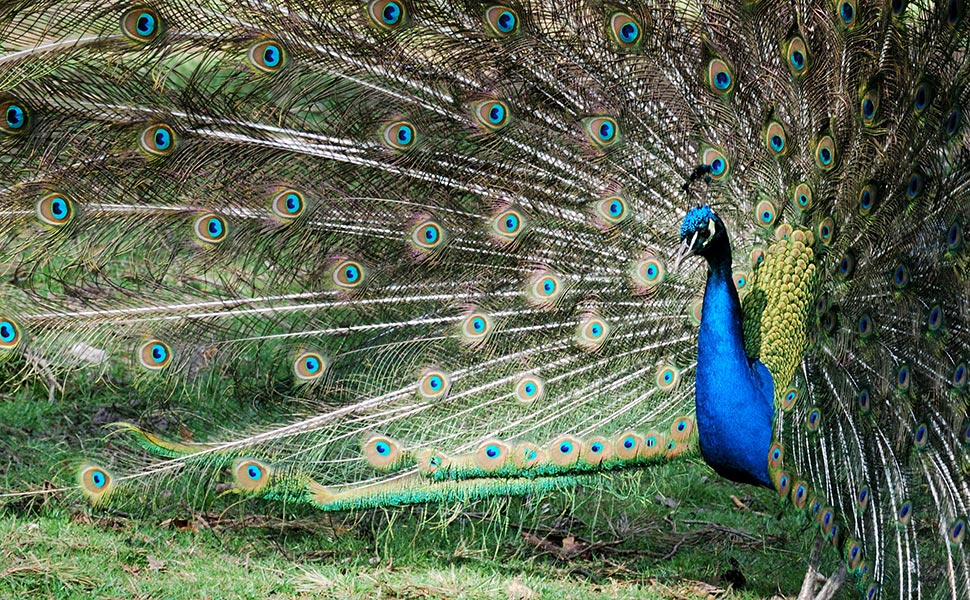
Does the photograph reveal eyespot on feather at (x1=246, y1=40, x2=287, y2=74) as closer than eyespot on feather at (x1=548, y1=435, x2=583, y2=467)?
Yes

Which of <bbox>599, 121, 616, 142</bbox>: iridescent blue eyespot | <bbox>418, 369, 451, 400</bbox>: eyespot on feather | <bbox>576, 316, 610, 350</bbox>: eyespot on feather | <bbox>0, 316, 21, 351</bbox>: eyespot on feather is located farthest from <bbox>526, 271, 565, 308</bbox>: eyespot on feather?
<bbox>0, 316, 21, 351</bbox>: eyespot on feather

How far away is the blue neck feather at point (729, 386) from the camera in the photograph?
362 cm

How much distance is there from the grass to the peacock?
262 millimetres

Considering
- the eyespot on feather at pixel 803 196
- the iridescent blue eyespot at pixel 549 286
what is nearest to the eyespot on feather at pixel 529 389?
the iridescent blue eyespot at pixel 549 286

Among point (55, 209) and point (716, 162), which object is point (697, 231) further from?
point (55, 209)

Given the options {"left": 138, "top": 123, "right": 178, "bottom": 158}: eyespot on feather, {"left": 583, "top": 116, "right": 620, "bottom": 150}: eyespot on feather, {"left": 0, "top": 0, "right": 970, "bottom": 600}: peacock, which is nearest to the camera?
{"left": 0, "top": 0, "right": 970, "bottom": 600}: peacock

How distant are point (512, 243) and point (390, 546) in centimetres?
120

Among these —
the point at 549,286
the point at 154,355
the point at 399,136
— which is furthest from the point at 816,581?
the point at 154,355

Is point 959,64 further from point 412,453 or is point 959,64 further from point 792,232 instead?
point 412,453

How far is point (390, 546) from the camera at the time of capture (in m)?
4.20

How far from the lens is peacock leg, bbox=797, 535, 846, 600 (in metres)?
3.89

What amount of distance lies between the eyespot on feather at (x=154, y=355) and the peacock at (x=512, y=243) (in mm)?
21

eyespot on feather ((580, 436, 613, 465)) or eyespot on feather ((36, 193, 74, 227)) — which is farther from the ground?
eyespot on feather ((36, 193, 74, 227))

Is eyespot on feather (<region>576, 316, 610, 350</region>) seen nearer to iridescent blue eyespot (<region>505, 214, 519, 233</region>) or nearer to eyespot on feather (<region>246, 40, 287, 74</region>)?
iridescent blue eyespot (<region>505, 214, 519, 233</region>)
